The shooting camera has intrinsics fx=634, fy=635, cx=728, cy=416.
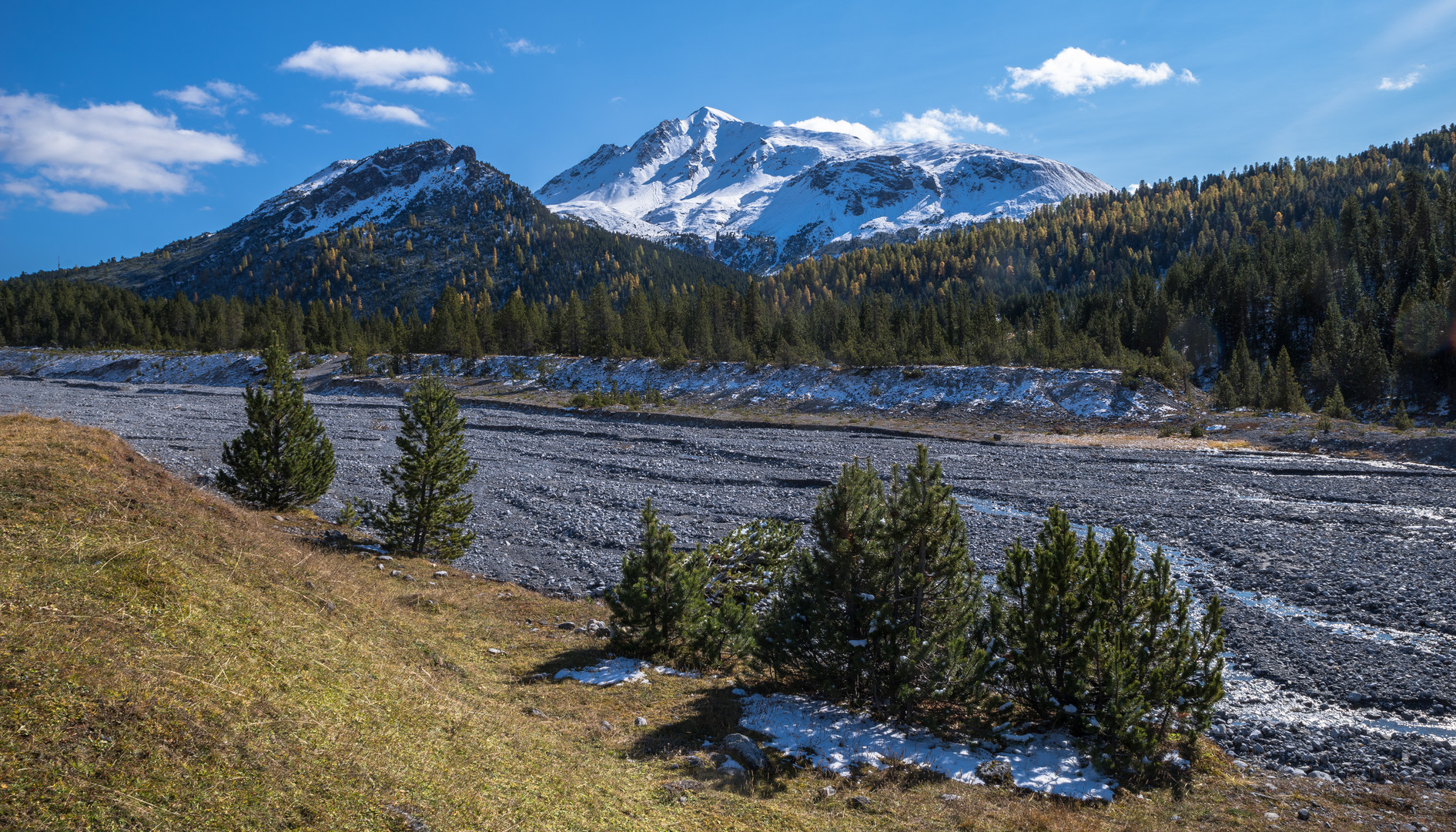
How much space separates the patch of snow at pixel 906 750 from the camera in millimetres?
9281

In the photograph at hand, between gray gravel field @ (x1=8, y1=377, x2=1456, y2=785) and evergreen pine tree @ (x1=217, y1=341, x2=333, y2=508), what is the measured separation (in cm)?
505

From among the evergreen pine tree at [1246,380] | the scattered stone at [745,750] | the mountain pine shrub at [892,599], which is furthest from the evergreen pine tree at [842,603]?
the evergreen pine tree at [1246,380]

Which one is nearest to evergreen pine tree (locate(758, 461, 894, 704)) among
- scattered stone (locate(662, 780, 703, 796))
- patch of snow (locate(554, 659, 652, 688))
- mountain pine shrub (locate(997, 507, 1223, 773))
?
mountain pine shrub (locate(997, 507, 1223, 773))

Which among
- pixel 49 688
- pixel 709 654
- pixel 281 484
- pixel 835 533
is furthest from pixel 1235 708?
pixel 281 484

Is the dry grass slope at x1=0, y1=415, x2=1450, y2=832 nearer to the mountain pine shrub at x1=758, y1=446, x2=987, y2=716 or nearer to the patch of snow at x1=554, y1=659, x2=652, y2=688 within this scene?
the patch of snow at x1=554, y1=659, x2=652, y2=688

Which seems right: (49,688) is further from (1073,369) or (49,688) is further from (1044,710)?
(1073,369)

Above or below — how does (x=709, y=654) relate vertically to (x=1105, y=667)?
below

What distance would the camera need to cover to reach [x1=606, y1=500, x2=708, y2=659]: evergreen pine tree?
42.6 ft

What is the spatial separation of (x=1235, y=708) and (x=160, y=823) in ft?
55.0

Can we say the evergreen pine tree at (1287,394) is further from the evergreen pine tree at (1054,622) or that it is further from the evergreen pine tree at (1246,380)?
the evergreen pine tree at (1054,622)

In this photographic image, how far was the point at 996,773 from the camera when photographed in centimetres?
936

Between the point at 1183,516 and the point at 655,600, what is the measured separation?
26765 millimetres

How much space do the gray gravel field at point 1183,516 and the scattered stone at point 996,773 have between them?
5.25 metres

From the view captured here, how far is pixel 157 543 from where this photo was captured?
8.87m
